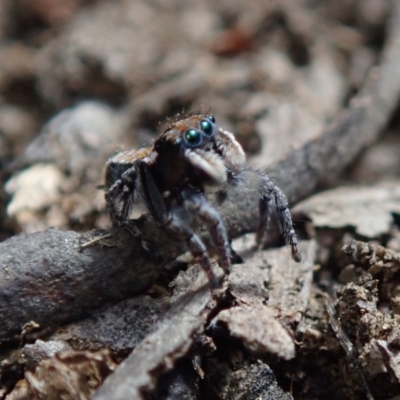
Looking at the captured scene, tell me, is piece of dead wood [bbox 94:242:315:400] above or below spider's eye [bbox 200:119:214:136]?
below

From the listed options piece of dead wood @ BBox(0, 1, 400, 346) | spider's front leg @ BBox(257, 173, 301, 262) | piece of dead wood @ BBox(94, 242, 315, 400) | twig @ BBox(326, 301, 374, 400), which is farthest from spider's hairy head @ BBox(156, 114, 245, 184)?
twig @ BBox(326, 301, 374, 400)

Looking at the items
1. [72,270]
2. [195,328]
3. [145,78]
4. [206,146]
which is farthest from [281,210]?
[145,78]

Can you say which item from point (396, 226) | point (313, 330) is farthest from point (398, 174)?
point (313, 330)

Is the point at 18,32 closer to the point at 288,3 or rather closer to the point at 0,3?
the point at 0,3

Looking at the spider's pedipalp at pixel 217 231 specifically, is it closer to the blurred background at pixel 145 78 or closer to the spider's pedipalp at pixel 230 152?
the spider's pedipalp at pixel 230 152

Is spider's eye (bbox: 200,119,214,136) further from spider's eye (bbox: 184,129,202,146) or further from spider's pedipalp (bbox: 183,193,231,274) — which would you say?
spider's pedipalp (bbox: 183,193,231,274)

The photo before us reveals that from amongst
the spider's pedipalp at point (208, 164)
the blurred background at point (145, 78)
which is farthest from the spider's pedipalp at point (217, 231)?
the blurred background at point (145, 78)

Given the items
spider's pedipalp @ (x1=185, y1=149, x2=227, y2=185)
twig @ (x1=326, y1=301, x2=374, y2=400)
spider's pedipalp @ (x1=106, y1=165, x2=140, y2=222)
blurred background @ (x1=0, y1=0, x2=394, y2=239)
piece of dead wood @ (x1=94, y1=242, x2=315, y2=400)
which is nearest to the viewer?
piece of dead wood @ (x1=94, y1=242, x2=315, y2=400)

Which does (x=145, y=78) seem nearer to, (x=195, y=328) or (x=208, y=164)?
(x=208, y=164)
